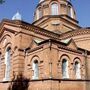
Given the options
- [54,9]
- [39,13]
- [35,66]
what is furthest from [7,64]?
[54,9]

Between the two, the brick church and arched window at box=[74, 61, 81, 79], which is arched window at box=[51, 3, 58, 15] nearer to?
the brick church

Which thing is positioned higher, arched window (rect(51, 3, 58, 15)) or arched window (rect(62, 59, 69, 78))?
arched window (rect(51, 3, 58, 15))

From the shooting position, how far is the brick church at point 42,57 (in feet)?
54.6

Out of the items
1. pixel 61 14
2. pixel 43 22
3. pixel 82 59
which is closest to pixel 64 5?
pixel 61 14

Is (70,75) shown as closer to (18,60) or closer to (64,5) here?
(18,60)

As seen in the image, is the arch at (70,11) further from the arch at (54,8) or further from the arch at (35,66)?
the arch at (35,66)

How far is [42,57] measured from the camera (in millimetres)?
17125

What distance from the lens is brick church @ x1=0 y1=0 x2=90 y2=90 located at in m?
16.7

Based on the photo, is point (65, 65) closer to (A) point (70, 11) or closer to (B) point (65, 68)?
(B) point (65, 68)

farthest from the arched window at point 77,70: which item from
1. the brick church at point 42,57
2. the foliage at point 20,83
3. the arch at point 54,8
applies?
the arch at point 54,8

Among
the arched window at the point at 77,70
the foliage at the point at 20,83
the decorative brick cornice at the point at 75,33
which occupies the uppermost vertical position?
the decorative brick cornice at the point at 75,33

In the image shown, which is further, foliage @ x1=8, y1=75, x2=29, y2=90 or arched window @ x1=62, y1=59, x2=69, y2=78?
foliage @ x1=8, y1=75, x2=29, y2=90

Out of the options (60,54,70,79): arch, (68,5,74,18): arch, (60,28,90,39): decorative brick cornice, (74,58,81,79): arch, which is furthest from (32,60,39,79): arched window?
Answer: (68,5,74,18): arch

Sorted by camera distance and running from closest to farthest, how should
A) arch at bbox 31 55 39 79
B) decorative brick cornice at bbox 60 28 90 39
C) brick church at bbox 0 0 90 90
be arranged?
brick church at bbox 0 0 90 90, arch at bbox 31 55 39 79, decorative brick cornice at bbox 60 28 90 39
